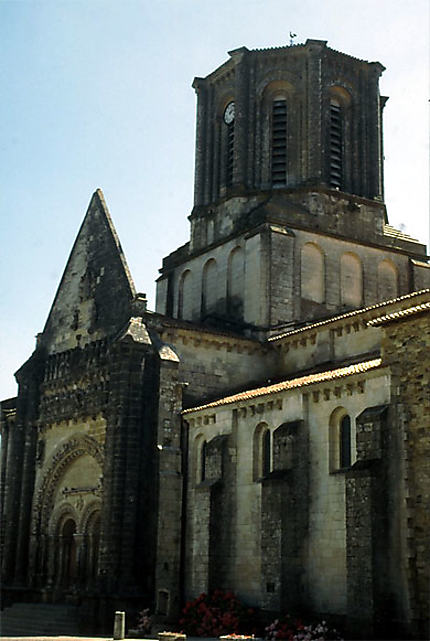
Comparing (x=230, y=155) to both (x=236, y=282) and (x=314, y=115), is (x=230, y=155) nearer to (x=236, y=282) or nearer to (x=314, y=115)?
(x=314, y=115)

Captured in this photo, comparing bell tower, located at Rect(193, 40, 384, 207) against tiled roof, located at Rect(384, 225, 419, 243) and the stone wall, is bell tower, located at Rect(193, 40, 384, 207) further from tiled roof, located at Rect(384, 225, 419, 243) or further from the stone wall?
the stone wall

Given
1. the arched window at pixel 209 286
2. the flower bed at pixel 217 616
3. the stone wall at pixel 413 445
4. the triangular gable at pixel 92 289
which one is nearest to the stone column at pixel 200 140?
the arched window at pixel 209 286

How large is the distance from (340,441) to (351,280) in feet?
42.6

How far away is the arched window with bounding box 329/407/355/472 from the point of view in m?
25.2

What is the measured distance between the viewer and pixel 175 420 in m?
31.1

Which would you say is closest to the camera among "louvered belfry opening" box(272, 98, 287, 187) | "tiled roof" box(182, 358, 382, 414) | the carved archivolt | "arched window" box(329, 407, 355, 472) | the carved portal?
"arched window" box(329, 407, 355, 472)

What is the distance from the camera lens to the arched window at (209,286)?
38.7 metres

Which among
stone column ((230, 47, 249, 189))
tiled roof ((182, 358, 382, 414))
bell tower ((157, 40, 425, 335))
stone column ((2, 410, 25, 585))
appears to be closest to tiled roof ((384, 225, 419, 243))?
bell tower ((157, 40, 425, 335))

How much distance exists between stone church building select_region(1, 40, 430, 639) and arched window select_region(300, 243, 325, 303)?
68 mm

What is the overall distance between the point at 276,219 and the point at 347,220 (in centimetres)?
342

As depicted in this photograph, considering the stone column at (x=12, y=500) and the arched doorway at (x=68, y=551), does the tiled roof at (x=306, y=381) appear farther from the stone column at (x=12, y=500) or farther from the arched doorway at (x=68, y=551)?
the stone column at (x=12, y=500)

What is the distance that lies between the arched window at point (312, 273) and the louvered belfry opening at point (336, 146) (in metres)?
3.31

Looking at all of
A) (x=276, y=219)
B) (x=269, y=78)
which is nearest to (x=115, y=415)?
(x=276, y=219)

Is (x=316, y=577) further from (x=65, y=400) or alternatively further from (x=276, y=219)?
(x=276, y=219)
